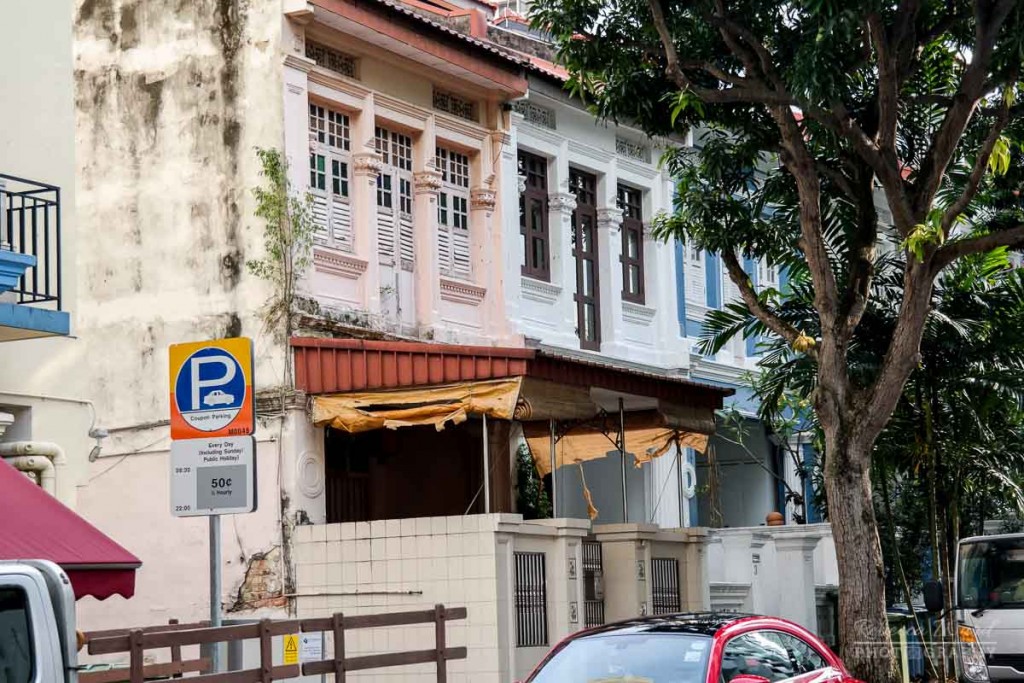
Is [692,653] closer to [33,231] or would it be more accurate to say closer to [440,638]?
[440,638]

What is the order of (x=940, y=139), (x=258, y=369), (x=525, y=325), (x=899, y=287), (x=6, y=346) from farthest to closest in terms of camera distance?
1. (x=525, y=325)
2. (x=899, y=287)
3. (x=258, y=369)
4. (x=940, y=139)
5. (x=6, y=346)

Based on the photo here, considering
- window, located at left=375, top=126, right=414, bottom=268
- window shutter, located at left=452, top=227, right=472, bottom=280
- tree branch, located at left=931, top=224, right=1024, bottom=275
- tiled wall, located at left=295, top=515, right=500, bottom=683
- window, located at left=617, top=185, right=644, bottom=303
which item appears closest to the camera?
tree branch, located at left=931, top=224, right=1024, bottom=275

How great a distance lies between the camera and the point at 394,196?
21953 millimetres

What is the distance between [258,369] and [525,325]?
14.7 ft

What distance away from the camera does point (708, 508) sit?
28.9 metres

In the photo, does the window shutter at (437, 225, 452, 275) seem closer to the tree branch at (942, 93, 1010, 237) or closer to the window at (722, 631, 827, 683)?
the tree branch at (942, 93, 1010, 237)

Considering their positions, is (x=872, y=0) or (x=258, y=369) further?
(x=258, y=369)

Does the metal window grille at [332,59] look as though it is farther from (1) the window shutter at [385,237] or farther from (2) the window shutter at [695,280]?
(2) the window shutter at [695,280]

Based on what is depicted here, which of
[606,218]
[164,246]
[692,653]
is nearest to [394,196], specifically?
[164,246]

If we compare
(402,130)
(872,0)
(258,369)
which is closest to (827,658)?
(872,0)

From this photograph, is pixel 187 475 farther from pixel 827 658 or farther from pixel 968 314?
pixel 968 314

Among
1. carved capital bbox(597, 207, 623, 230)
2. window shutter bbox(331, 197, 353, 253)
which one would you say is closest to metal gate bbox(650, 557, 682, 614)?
window shutter bbox(331, 197, 353, 253)

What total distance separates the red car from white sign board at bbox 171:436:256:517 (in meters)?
2.30

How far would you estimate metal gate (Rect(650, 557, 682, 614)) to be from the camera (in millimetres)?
Answer: 20797
